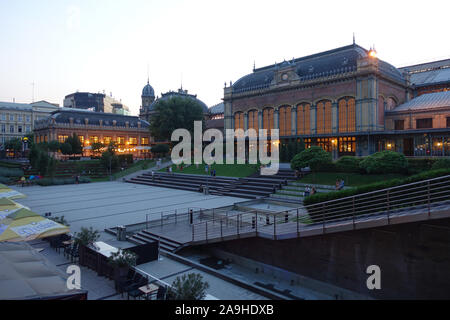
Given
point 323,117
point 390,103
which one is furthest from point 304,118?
point 390,103

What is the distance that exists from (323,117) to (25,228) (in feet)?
126

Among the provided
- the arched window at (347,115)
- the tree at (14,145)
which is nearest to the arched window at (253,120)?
the arched window at (347,115)

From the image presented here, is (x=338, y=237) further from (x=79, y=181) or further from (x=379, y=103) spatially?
(x=79, y=181)

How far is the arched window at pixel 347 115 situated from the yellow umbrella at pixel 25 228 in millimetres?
36220

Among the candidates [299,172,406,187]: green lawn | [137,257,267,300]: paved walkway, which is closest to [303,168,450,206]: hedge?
[137,257,267,300]: paved walkway

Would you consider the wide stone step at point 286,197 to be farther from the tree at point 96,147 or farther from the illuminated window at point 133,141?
the illuminated window at point 133,141

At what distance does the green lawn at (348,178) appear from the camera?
23875mm

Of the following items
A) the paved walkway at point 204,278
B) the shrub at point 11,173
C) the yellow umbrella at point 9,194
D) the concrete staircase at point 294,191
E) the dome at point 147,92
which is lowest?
the paved walkway at point 204,278

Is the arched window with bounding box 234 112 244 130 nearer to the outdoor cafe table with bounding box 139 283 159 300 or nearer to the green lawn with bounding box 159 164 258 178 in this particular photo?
the green lawn with bounding box 159 164 258 178

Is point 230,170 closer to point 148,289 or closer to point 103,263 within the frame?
point 103,263

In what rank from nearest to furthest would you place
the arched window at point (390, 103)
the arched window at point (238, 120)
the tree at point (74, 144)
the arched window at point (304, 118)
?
the arched window at point (390, 103) < the arched window at point (304, 118) < the arched window at point (238, 120) < the tree at point (74, 144)

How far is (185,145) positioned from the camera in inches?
2092

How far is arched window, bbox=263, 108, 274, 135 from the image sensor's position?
47.9 metres

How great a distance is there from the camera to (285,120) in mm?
46125
